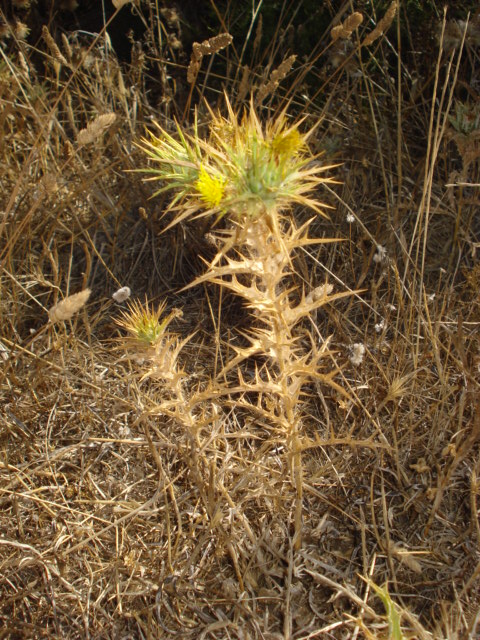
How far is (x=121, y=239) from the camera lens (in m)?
2.31

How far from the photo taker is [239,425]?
6.10 ft

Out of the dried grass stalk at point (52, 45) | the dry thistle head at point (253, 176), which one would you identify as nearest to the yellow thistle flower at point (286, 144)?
the dry thistle head at point (253, 176)

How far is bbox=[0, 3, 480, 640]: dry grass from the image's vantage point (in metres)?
1.50

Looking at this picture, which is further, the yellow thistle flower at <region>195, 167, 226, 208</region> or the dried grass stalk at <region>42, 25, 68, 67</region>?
the dried grass stalk at <region>42, 25, 68, 67</region>

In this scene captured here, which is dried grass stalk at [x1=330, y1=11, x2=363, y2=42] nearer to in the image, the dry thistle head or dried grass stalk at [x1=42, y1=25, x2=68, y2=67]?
the dry thistle head

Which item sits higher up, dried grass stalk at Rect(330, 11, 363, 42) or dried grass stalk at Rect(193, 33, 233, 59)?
dried grass stalk at Rect(330, 11, 363, 42)

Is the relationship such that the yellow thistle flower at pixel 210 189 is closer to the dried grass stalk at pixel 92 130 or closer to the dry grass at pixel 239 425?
the dry grass at pixel 239 425

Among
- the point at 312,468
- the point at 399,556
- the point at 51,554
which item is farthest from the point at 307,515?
the point at 51,554

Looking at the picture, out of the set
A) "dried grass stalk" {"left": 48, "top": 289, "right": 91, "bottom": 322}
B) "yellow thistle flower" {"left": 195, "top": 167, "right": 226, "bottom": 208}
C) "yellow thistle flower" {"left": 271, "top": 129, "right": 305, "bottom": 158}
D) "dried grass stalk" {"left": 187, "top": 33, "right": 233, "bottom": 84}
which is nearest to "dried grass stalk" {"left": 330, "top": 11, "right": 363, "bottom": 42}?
"dried grass stalk" {"left": 187, "top": 33, "right": 233, "bottom": 84}

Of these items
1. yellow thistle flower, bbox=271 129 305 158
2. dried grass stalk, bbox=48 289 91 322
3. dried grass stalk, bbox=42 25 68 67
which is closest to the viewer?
yellow thistle flower, bbox=271 129 305 158

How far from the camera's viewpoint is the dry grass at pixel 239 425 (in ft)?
4.91

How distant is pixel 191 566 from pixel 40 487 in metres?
0.54

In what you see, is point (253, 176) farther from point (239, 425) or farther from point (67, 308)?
point (239, 425)

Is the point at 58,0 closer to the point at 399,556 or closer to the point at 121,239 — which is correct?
the point at 121,239
